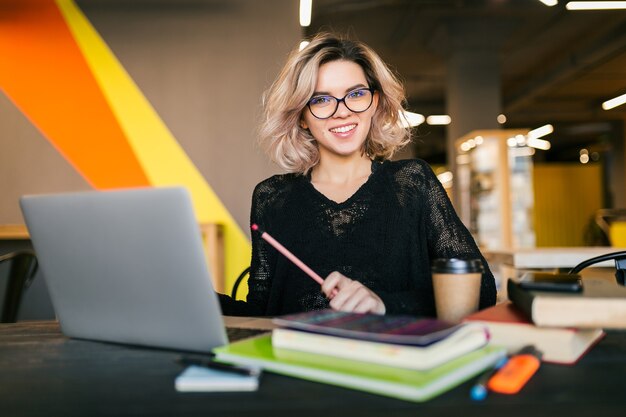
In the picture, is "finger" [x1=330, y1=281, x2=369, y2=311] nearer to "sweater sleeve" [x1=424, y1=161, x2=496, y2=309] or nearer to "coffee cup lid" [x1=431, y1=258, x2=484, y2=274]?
"coffee cup lid" [x1=431, y1=258, x2=484, y2=274]

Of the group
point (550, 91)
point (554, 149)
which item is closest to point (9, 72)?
point (550, 91)

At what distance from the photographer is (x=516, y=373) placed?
70cm

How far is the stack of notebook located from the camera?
66 centimetres

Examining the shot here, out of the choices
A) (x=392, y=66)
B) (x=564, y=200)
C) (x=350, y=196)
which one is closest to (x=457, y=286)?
(x=350, y=196)

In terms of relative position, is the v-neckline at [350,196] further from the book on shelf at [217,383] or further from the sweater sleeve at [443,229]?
the book on shelf at [217,383]

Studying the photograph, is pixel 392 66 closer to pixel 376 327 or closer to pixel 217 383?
pixel 376 327

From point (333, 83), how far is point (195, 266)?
1.21 m

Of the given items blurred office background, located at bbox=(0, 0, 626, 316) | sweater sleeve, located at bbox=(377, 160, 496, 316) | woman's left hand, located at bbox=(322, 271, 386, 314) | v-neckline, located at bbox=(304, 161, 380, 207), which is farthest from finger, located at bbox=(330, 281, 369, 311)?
blurred office background, located at bbox=(0, 0, 626, 316)

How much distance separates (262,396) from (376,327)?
0.59 feet

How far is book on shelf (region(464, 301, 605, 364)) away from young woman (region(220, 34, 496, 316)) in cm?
82

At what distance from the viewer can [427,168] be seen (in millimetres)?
1967

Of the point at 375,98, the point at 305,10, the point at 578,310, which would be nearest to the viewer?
the point at 578,310

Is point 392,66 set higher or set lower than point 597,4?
lower

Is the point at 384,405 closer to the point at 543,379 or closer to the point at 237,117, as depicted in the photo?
the point at 543,379
